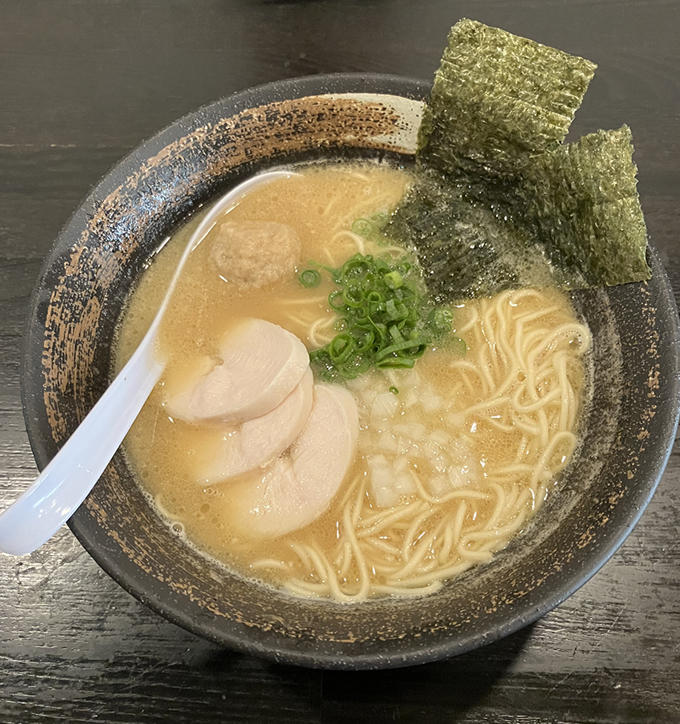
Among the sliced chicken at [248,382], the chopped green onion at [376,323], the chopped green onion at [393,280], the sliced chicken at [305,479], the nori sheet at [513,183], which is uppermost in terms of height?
the nori sheet at [513,183]

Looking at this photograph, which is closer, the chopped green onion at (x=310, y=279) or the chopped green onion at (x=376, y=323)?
the chopped green onion at (x=376, y=323)

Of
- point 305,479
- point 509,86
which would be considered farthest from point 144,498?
point 509,86

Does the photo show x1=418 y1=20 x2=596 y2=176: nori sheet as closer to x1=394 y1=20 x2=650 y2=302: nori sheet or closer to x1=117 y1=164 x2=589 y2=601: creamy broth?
x1=394 y1=20 x2=650 y2=302: nori sheet

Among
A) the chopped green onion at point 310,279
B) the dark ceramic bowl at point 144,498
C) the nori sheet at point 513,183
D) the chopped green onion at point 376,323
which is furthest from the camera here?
the chopped green onion at point 310,279

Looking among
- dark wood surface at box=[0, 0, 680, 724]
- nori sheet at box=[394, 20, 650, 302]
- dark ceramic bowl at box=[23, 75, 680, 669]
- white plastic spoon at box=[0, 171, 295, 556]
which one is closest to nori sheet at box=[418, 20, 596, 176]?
nori sheet at box=[394, 20, 650, 302]

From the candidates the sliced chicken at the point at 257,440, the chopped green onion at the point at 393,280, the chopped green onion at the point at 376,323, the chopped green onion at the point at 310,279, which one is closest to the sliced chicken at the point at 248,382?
the sliced chicken at the point at 257,440

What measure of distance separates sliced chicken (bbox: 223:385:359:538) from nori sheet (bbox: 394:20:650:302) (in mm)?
619

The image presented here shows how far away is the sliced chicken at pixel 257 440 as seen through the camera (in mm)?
1617

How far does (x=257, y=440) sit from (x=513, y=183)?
1262mm

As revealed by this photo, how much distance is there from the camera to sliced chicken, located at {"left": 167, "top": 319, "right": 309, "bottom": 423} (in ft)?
5.42

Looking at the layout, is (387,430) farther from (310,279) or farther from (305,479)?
(310,279)

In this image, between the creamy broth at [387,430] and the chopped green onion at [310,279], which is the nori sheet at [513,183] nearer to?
the creamy broth at [387,430]

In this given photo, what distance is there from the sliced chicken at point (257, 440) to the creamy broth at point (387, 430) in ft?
0.10

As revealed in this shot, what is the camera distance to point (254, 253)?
1.86 metres
